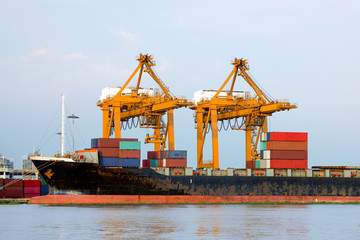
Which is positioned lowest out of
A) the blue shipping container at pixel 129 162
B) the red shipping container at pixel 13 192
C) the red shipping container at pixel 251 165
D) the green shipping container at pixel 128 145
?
the red shipping container at pixel 13 192

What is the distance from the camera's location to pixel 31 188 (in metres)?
81.2

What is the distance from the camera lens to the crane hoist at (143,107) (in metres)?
72.4

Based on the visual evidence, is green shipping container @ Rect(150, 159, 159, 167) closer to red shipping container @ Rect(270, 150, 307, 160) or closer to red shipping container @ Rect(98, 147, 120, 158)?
red shipping container @ Rect(98, 147, 120, 158)

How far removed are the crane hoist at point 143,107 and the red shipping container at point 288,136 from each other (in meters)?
10.7

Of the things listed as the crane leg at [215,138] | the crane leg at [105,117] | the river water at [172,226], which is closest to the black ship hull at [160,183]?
the crane leg at [215,138]

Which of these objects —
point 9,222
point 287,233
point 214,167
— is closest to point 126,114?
point 214,167

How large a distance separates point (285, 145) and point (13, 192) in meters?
36.7

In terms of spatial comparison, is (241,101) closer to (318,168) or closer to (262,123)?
(262,123)

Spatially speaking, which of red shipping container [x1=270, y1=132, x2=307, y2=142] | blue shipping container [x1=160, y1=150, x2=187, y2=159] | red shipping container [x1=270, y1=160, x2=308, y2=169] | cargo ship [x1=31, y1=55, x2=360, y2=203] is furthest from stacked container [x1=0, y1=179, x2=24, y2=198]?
red shipping container [x1=270, y1=132, x2=307, y2=142]

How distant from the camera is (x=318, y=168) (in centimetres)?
7612

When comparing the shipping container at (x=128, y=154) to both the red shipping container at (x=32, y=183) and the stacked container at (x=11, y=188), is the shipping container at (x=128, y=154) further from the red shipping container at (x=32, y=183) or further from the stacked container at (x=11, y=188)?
the red shipping container at (x=32, y=183)

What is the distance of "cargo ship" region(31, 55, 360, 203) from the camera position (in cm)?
6178

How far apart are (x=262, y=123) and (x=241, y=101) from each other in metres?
4.08

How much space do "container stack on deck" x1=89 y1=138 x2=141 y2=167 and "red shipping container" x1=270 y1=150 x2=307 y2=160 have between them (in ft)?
54.1
